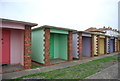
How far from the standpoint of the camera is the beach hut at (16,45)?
5.30 meters

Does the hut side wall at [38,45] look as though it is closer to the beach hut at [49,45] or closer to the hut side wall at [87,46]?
the beach hut at [49,45]

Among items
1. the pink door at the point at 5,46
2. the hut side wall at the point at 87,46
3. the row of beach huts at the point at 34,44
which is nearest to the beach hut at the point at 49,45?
the row of beach huts at the point at 34,44

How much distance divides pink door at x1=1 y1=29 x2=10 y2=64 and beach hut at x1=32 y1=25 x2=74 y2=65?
1955 millimetres

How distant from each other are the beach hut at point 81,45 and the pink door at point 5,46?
19.3ft

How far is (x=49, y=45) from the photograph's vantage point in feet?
21.2

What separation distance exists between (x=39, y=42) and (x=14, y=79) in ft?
11.0

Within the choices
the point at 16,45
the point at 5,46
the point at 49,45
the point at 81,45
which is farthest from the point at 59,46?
the point at 5,46

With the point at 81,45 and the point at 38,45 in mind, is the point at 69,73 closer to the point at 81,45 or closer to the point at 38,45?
the point at 38,45

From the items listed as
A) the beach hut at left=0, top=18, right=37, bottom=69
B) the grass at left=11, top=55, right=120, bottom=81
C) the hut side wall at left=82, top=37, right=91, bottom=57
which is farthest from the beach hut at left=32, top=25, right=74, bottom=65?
the hut side wall at left=82, top=37, right=91, bottom=57

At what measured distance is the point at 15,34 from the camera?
6.46 metres

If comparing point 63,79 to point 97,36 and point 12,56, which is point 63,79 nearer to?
point 12,56

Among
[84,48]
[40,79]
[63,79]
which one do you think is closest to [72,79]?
[63,79]

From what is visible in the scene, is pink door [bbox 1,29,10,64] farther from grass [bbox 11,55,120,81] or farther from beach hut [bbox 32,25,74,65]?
grass [bbox 11,55,120,81]

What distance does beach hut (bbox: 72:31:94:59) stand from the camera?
8750 millimetres
